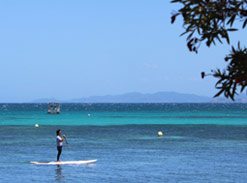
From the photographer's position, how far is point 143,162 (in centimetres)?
3528

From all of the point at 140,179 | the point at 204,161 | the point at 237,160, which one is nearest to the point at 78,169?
the point at 140,179

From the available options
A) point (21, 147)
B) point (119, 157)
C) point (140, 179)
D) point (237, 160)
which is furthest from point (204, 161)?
point (21, 147)

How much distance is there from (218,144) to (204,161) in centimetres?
1475

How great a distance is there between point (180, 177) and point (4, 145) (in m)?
24.7

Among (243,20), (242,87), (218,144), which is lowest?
(218,144)

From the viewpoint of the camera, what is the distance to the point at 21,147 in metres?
47.1

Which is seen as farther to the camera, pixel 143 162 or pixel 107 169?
pixel 143 162

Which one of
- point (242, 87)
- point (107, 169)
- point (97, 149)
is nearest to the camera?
point (242, 87)

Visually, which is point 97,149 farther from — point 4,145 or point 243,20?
point 243,20

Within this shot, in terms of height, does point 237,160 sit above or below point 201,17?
below

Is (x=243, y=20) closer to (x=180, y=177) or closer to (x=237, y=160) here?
(x=180, y=177)

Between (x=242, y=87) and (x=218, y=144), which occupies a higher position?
(x=242, y=87)

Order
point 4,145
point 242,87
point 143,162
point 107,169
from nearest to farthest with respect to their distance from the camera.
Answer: point 242,87 < point 107,169 < point 143,162 < point 4,145

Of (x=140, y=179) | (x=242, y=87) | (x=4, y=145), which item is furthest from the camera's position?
(x=4, y=145)
